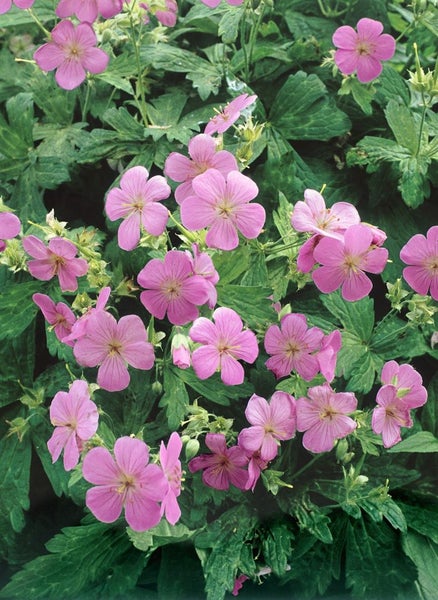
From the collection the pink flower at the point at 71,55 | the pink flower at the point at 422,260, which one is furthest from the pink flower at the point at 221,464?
the pink flower at the point at 71,55

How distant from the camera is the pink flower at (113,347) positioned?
2.91 ft

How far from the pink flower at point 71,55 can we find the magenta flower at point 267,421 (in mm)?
519

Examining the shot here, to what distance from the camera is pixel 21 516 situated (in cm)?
116

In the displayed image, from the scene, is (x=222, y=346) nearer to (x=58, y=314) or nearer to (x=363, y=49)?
(x=58, y=314)

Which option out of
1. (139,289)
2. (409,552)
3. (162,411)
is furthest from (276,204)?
(409,552)

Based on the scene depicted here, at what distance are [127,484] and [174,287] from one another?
21cm

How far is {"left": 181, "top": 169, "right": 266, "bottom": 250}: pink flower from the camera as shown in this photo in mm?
893

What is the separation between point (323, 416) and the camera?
97 cm

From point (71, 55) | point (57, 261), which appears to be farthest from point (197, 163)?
point (71, 55)

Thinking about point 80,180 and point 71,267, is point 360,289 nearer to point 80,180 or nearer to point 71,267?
point 71,267

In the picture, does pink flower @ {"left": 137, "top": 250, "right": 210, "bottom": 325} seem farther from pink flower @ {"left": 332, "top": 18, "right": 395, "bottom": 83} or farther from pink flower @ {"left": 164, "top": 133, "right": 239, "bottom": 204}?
pink flower @ {"left": 332, "top": 18, "right": 395, "bottom": 83}

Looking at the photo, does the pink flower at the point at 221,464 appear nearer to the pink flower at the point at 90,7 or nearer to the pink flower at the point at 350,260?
the pink flower at the point at 350,260

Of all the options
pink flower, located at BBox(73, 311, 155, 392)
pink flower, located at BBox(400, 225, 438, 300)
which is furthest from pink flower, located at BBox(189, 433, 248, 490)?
pink flower, located at BBox(400, 225, 438, 300)

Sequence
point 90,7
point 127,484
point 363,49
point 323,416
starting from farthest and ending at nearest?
1. point 363,49
2. point 90,7
3. point 323,416
4. point 127,484
